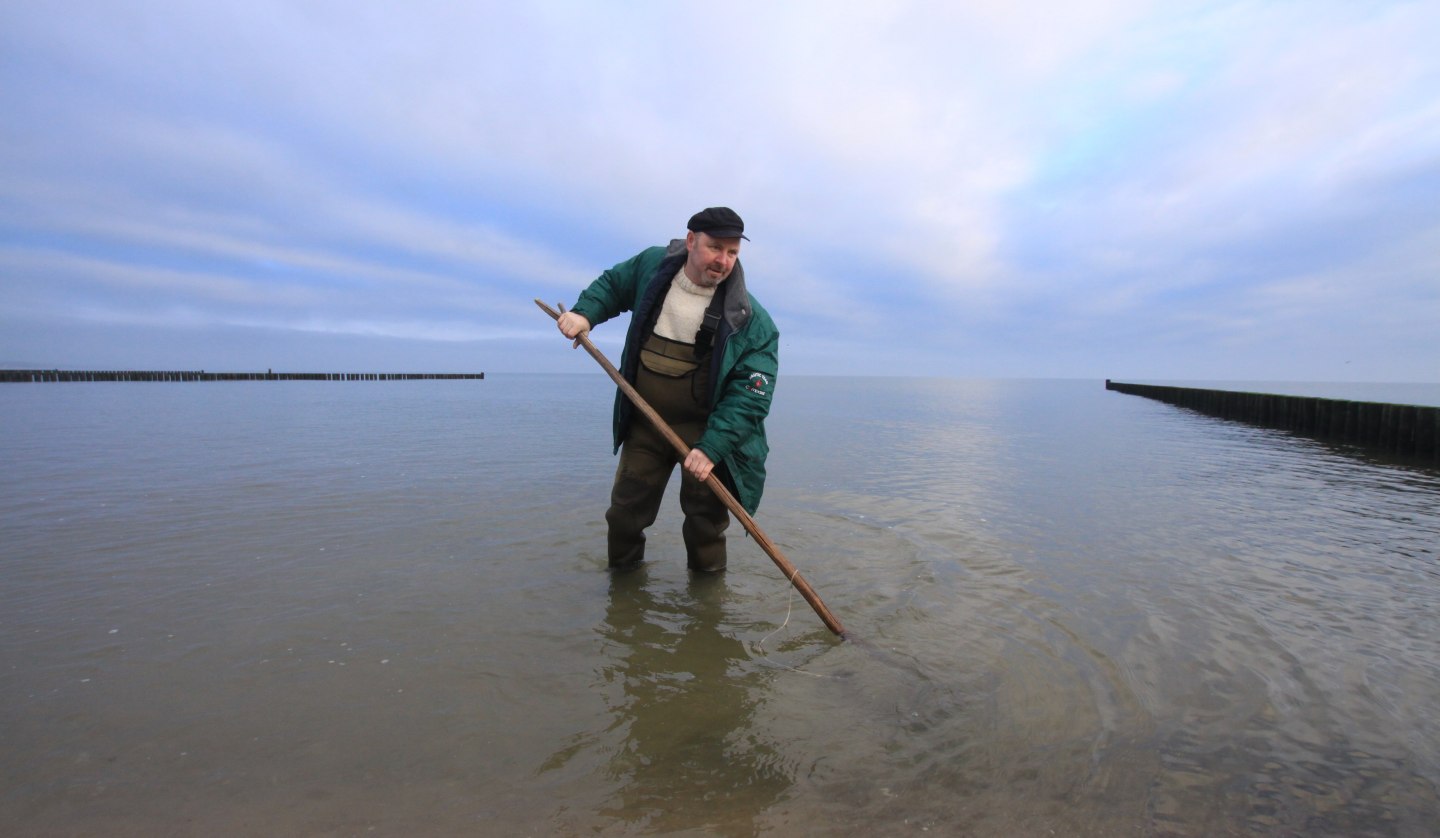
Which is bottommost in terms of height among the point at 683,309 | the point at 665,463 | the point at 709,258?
the point at 665,463

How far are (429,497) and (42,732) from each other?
5.77 meters

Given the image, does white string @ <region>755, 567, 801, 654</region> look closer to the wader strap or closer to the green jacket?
the green jacket

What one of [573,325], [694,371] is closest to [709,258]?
[694,371]

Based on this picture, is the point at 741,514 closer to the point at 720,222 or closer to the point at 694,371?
the point at 694,371

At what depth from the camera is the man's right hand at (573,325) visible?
4.59 metres

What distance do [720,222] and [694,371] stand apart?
985mm

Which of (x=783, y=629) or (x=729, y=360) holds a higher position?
(x=729, y=360)

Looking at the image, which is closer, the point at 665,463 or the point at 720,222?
the point at 720,222

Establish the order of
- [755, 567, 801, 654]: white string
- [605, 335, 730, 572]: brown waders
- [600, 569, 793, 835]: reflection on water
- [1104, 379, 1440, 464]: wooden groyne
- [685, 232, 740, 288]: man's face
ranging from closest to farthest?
1. [600, 569, 793, 835]: reflection on water
2. [755, 567, 801, 654]: white string
3. [685, 232, 740, 288]: man's face
4. [605, 335, 730, 572]: brown waders
5. [1104, 379, 1440, 464]: wooden groyne

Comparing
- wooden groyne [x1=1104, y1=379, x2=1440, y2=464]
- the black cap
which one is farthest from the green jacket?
wooden groyne [x1=1104, y1=379, x2=1440, y2=464]

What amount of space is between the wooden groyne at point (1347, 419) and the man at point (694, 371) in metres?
20.6

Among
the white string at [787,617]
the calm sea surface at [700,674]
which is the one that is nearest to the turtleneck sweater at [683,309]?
the white string at [787,617]

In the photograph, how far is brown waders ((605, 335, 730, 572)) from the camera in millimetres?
4699

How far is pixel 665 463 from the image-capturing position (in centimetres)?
493
